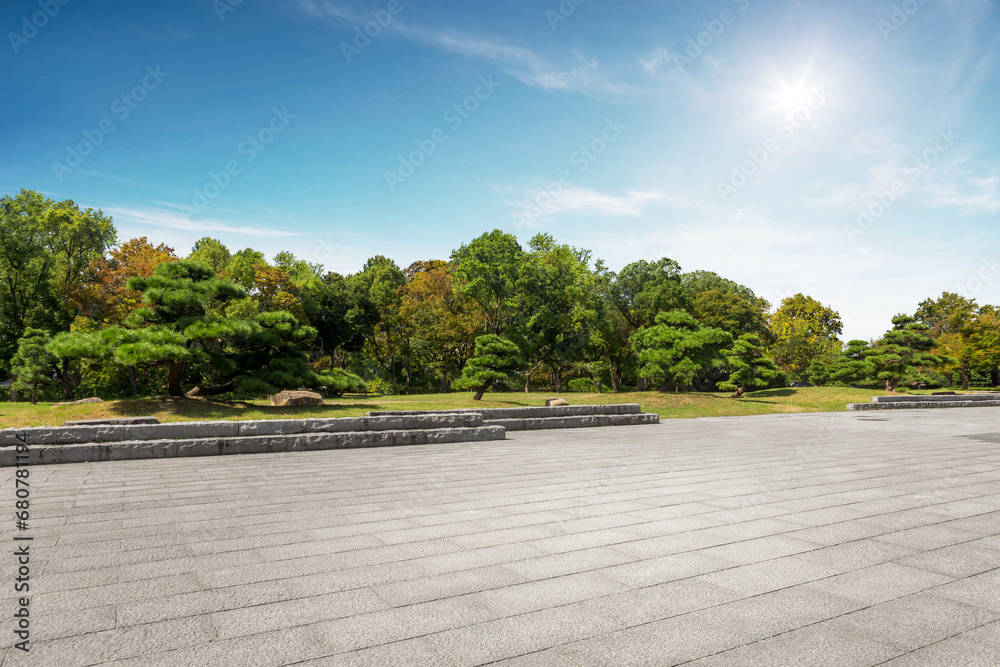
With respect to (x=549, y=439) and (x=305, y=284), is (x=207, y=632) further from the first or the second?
(x=305, y=284)

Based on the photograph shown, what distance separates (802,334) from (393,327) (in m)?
33.5

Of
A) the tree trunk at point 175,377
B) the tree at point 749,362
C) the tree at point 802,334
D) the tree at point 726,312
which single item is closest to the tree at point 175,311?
the tree trunk at point 175,377

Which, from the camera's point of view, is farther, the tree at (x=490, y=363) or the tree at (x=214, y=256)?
the tree at (x=214, y=256)

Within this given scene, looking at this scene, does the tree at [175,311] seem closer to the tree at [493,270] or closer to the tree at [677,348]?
the tree at [493,270]

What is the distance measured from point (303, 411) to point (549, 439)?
11.0m

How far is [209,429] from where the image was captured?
912 cm

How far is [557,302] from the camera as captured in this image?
35.5 meters

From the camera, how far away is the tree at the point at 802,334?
44469mm

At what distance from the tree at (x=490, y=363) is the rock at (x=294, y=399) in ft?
17.7

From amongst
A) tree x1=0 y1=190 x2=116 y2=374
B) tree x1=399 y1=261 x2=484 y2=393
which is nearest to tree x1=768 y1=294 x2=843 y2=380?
tree x1=399 y1=261 x2=484 y2=393

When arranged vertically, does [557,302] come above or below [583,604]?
above

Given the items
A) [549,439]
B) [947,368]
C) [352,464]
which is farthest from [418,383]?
[947,368]

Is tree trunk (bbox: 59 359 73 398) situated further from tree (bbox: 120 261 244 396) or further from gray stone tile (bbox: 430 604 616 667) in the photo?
gray stone tile (bbox: 430 604 616 667)

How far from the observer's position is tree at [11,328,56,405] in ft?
77.1
